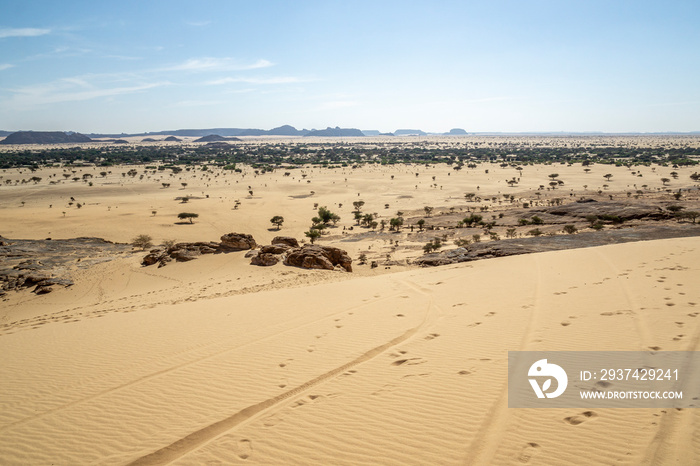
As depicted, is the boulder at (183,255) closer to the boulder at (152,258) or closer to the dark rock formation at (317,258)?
the boulder at (152,258)

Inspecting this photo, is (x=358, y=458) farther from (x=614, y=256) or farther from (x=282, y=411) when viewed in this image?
(x=614, y=256)

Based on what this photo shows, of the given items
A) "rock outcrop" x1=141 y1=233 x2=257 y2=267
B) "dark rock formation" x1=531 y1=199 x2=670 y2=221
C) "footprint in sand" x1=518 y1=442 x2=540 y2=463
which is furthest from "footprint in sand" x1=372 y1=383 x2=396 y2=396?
"dark rock formation" x1=531 y1=199 x2=670 y2=221

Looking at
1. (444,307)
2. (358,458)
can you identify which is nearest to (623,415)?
(358,458)

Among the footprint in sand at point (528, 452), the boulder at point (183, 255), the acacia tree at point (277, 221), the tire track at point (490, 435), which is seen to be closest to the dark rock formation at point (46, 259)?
the boulder at point (183, 255)

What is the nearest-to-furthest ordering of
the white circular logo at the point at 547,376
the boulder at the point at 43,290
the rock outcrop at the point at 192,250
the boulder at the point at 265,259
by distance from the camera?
1. the white circular logo at the point at 547,376
2. the boulder at the point at 43,290
3. the boulder at the point at 265,259
4. the rock outcrop at the point at 192,250

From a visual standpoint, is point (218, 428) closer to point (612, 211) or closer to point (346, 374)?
point (346, 374)
